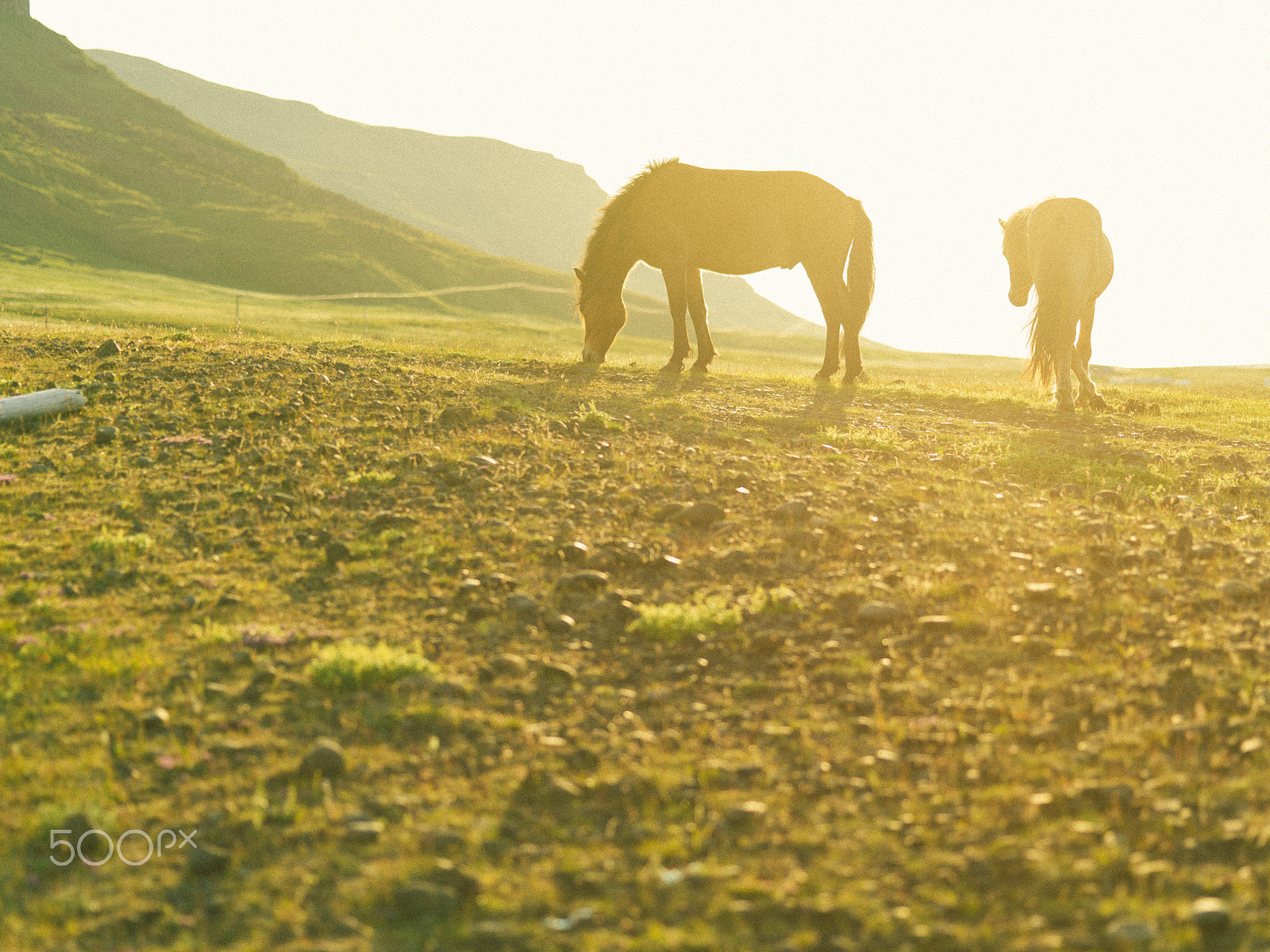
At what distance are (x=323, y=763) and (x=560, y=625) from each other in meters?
1.79

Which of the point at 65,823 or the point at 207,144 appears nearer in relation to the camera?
the point at 65,823

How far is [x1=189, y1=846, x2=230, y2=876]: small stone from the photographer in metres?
3.57

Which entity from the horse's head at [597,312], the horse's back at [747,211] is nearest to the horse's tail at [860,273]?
the horse's back at [747,211]

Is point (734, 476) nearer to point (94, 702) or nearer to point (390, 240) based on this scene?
point (94, 702)

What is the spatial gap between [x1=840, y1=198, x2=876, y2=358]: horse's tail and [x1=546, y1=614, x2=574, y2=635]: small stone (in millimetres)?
12845

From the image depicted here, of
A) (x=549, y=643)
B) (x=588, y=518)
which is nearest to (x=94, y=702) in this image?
(x=549, y=643)

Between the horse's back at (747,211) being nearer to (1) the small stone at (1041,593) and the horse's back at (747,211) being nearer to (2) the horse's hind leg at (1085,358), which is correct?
(2) the horse's hind leg at (1085,358)

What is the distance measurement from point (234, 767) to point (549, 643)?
6.10ft

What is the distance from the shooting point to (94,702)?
4.73 m

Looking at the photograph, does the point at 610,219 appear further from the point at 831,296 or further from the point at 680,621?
the point at 680,621

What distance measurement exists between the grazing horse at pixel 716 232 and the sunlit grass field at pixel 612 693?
7.33 meters

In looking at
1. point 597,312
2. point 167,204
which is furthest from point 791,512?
point 167,204

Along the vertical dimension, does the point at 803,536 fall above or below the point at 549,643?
above

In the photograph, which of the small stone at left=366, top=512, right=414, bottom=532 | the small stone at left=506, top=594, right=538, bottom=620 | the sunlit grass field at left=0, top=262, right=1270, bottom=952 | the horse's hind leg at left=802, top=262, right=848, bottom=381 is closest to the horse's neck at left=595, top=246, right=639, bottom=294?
the horse's hind leg at left=802, top=262, right=848, bottom=381
